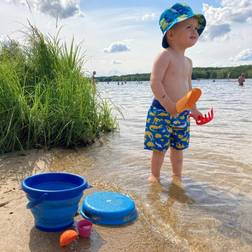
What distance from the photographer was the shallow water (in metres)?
2.21

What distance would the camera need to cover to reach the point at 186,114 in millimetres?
3197

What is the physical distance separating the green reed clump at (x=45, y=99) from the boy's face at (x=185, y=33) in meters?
1.71

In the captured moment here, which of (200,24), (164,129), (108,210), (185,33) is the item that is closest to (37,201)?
(108,210)

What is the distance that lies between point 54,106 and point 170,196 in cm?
202

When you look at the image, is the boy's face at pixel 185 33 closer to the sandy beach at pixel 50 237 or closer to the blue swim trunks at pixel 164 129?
the blue swim trunks at pixel 164 129

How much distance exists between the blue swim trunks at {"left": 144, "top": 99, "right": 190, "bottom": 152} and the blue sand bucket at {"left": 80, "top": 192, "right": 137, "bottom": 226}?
777mm

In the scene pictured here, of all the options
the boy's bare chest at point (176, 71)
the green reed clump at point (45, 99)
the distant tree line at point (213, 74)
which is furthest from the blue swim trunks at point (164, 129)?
the distant tree line at point (213, 74)

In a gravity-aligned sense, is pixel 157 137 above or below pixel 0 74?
below

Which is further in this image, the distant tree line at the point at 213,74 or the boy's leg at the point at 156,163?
the distant tree line at the point at 213,74

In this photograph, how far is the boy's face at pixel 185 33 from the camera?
118 inches

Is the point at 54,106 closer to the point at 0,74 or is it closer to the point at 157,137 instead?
the point at 0,74

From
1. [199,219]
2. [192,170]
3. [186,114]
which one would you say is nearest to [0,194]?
[199,219]

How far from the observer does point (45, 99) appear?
4328 millimetres

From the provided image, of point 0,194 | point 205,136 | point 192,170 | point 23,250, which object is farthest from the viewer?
point 205,136
